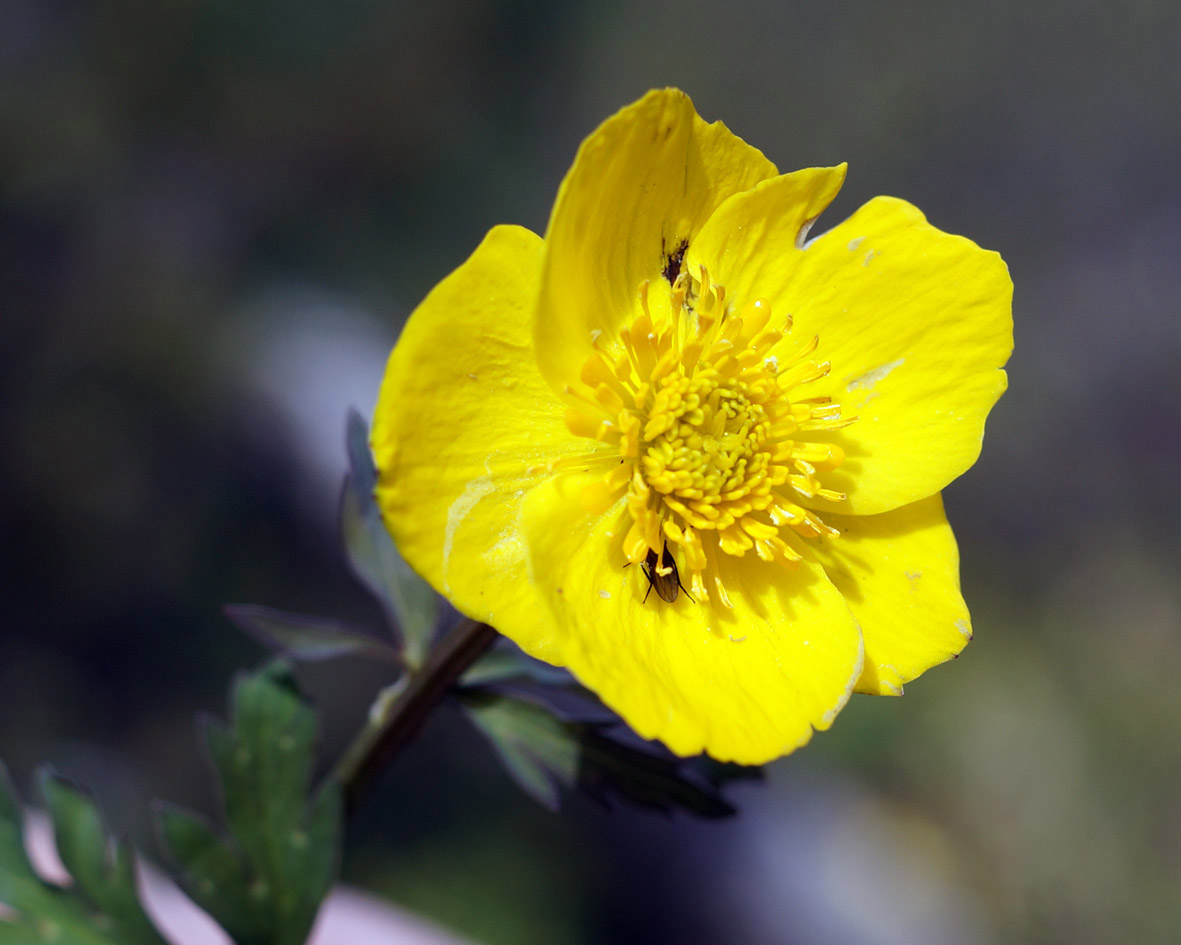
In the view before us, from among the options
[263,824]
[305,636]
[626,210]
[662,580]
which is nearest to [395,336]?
[305,636]

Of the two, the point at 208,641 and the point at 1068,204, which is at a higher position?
the point at 1068,204

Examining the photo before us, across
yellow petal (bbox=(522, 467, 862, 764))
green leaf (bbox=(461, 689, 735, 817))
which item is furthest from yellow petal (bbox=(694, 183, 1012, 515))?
green leaf (bbox=(461, 689, 735, 817))

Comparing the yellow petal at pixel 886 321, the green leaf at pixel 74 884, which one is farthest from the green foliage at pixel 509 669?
the green leaf at pixel 74 884

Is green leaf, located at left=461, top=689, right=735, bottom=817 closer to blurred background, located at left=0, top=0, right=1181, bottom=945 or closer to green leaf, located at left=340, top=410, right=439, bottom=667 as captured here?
green leaf, located at left=340, top=410, right=439, bottom=667

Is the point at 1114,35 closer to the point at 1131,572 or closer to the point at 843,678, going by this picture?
the point at 1131,572

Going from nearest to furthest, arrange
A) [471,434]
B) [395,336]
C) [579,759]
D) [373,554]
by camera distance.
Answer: [471,434]
[579,759]
[373,554]
[395,336]

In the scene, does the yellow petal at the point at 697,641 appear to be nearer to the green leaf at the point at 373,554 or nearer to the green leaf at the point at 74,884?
the green leaf at the point at 373,554

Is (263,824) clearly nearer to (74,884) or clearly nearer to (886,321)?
(74,884)

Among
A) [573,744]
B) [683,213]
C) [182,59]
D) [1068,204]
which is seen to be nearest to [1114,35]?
[1068,204]
